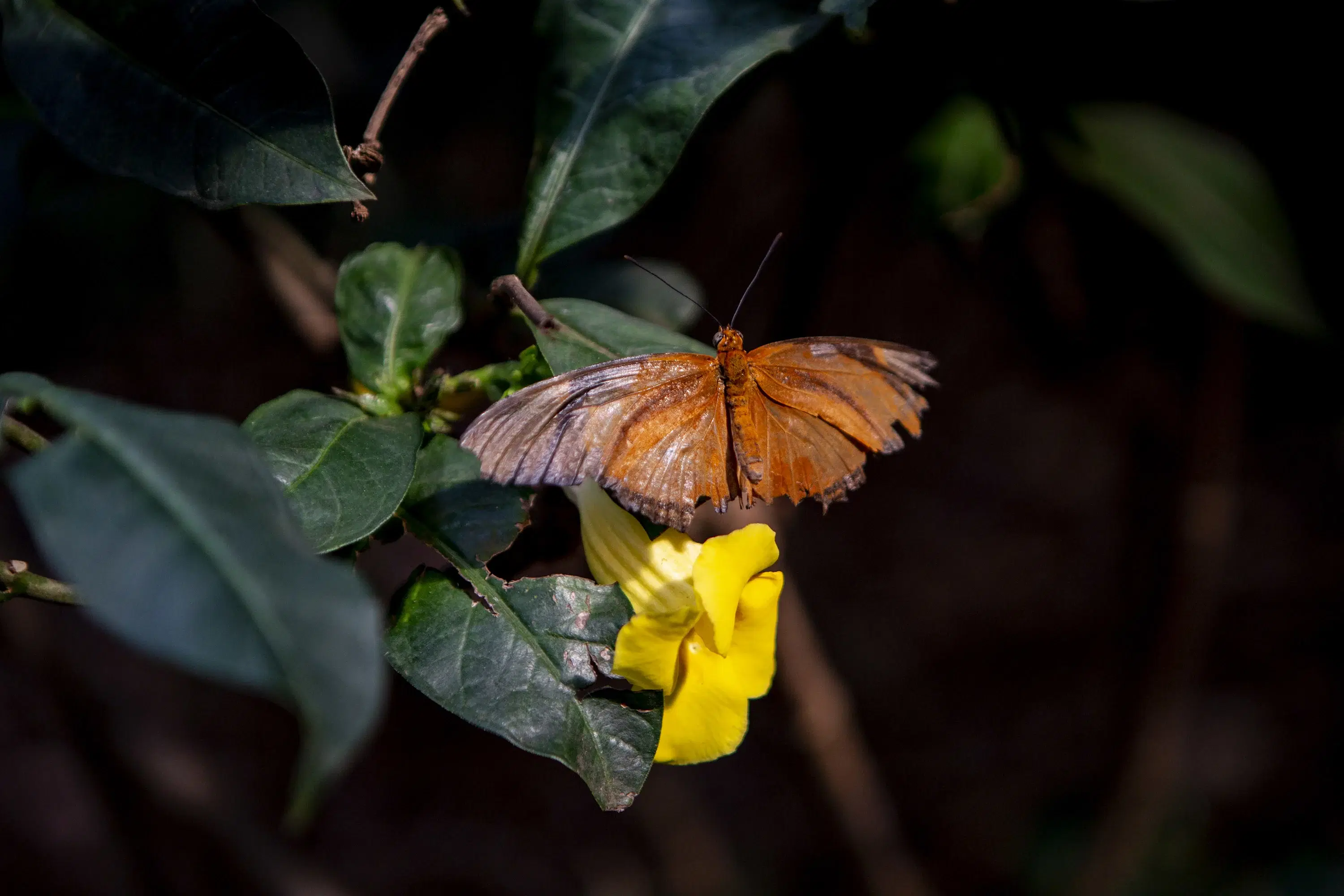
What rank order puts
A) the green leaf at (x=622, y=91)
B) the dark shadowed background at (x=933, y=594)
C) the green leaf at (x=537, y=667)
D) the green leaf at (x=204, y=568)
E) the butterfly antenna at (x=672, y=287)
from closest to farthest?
the green leaf at (x=204, y=568)
the green leaf at (x=537, y=667)
the green leaf at (x=622, y=91)
the butterfly antenna at (x=672, y=287)
the dark shadowed background at (x=933, y=594)

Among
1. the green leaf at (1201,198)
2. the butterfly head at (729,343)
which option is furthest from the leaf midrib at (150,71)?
the green leaf at (1201,198)

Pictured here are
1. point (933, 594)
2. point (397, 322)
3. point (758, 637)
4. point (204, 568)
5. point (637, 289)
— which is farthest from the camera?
point (933, 594)

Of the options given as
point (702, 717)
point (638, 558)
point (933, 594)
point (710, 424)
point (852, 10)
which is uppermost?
point (852, 10)

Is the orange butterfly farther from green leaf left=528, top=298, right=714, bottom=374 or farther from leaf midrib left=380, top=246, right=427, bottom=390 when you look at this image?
leaf midrib left=380, top=246, right=427, bottom=390

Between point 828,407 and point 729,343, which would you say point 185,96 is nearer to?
point 729,343

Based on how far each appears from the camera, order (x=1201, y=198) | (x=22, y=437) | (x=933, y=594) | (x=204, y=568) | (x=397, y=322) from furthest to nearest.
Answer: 1. (x=933, y=594)
2. (x=1201, y=198)
3. (x=397, y=322)
4. (x=22, y=437)
5. (x=204, y=568)

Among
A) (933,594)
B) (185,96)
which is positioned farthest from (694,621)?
(933,594)

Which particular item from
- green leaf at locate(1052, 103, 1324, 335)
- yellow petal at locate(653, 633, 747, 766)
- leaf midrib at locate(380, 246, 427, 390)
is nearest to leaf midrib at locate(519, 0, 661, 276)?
leaf midrib at locate(380, 246, 427, 390)

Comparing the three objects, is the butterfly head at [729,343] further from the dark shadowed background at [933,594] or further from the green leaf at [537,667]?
the dark shadowed background at [933,594]
